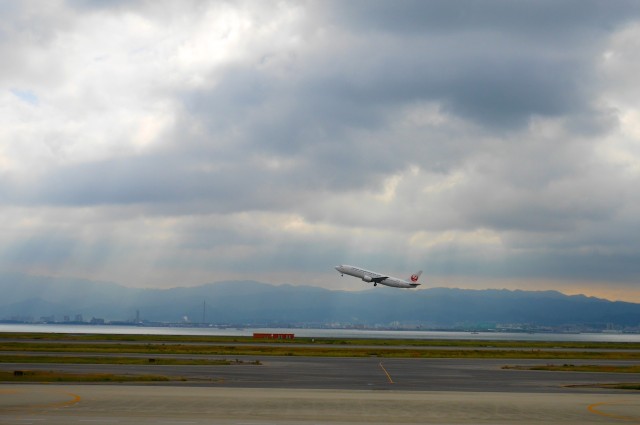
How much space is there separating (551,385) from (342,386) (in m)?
16.5

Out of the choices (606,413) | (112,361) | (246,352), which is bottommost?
(246,352)

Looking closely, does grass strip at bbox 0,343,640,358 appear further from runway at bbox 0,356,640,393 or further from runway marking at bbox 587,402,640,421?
runway marking at bbox 587,402,640,421

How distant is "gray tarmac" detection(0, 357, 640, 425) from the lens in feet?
113

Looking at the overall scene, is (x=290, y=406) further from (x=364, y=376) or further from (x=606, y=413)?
(x=364, y=376)

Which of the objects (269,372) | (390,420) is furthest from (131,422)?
(269,372)

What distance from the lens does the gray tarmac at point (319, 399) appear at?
113 ft

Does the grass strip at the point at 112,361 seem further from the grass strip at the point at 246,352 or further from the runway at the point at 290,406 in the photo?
the runway at the point at 290,406

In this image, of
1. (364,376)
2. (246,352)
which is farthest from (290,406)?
(246,352)

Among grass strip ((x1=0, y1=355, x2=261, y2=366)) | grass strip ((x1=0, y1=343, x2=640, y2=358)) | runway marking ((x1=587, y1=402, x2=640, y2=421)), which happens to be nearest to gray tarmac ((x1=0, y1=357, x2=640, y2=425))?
runway marking ((x1=587, y1=402, x2=640, y2=421))

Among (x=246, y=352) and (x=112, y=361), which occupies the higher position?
(x=112, y=361)

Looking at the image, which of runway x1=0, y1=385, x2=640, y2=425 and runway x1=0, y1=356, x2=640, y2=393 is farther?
runway x1=0, y1=356, x2=640, y2=393

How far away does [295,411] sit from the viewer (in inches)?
1452

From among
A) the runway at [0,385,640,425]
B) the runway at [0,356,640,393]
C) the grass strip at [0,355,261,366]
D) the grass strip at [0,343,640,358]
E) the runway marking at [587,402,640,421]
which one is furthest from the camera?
the grass strip at [0,343,640,358]

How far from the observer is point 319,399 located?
139 ft
